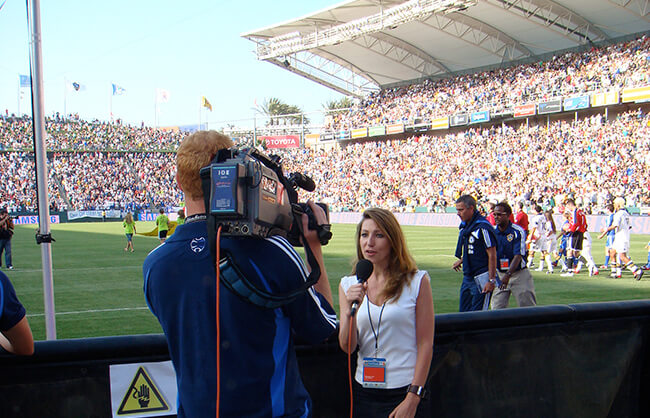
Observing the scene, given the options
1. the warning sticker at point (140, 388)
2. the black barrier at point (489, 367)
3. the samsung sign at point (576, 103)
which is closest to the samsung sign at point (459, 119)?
the samsung sign at point (576, 103)

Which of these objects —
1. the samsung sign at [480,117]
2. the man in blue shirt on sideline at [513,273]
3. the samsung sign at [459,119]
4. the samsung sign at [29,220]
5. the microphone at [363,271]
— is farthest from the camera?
the samsung sign at [29,220]

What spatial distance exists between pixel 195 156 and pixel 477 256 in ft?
20.3

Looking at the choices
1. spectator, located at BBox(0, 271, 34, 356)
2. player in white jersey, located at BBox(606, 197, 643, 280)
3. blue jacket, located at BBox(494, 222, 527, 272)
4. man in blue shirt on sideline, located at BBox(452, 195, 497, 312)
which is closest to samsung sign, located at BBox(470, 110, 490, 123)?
player in white jersey, located at BBox(606, 197, 643, 280)

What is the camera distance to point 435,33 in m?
44.2

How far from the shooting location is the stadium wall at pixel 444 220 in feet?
85.3

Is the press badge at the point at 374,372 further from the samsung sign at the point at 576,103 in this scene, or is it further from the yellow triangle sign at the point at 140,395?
the samsung sign at the point at 576,103

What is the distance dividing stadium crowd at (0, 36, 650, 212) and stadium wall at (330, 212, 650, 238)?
2483mm

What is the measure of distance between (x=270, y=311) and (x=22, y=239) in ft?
99.7

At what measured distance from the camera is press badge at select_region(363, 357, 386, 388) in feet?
9.79

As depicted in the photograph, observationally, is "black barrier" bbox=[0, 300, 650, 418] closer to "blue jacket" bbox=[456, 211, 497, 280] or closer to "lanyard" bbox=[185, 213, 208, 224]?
"lanyard" bbox=[185, 213, 208, 224]

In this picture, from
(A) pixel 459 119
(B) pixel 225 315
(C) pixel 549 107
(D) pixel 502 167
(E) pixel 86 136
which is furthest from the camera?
(E) pixel 86 136

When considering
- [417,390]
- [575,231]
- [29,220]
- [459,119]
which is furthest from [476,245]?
[29,220]

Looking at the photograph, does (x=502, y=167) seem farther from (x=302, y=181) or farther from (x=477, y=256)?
(x=302, y=181)

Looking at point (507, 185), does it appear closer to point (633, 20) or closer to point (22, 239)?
point (633, 20)
